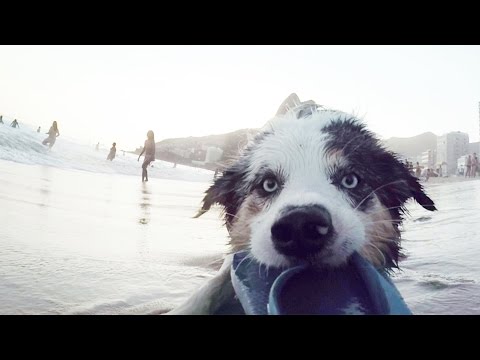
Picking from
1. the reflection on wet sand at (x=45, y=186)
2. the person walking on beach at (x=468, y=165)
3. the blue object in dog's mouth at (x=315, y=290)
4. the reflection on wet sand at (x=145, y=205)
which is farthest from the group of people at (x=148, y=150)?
the person walking on beach at (x=468, y=165)

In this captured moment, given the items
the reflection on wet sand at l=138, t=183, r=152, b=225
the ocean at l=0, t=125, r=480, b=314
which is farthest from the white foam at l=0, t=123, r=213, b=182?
the reflection on wet sand at l=138, t=183, r=152, b=225

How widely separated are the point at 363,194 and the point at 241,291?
1.84ft

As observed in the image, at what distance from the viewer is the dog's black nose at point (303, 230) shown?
1450 millimetres

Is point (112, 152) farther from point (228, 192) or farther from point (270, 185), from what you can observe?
point (270, 185)

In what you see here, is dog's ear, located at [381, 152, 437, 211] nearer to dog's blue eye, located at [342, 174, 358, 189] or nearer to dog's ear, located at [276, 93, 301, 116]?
dog's blue eye, located at [342, 174, 358, 189]

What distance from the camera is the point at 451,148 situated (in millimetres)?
2730

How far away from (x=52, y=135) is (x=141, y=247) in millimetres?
1431

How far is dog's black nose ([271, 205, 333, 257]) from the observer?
145 cm

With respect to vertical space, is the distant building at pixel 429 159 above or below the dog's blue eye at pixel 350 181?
above

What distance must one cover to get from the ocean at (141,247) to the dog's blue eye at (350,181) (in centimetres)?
35

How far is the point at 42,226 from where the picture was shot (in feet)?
8.85

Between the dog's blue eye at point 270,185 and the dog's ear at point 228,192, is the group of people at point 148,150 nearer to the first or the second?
the dog's ear at point 228,192
